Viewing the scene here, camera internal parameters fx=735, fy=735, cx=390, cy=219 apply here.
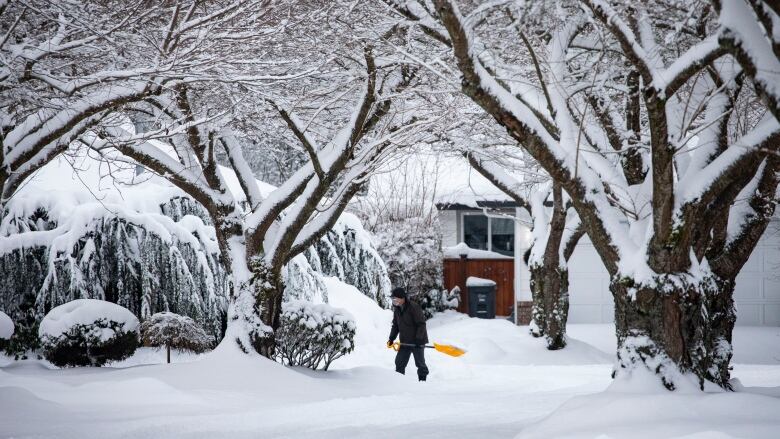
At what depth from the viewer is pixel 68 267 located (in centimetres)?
1077

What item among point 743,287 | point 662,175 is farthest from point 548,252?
point 743,287

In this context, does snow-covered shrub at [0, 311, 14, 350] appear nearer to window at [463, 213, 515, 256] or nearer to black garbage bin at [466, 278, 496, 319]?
black garbage bin at [466, 278, 496, 319]

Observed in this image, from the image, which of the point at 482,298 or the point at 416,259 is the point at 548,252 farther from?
the point at 482,298

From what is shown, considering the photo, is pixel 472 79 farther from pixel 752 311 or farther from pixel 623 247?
pixel 752 311

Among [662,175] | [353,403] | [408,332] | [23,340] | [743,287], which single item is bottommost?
[353,403]

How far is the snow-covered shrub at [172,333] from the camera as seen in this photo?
392 inches

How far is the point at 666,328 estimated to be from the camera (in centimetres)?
598

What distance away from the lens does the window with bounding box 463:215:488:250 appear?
23.6 metres

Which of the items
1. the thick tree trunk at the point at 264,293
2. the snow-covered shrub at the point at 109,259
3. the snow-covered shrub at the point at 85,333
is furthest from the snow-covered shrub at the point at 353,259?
the thick tree trunk at the point at 264,293

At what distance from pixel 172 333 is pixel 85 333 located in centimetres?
111

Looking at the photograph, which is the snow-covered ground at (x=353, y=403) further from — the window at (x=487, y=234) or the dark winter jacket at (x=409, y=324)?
the window at (x=487, y=234)

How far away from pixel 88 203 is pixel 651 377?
29.3ft

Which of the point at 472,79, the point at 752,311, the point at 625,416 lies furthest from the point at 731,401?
the point at 752,311

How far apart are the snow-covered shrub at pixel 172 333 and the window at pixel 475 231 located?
14.0 meters
